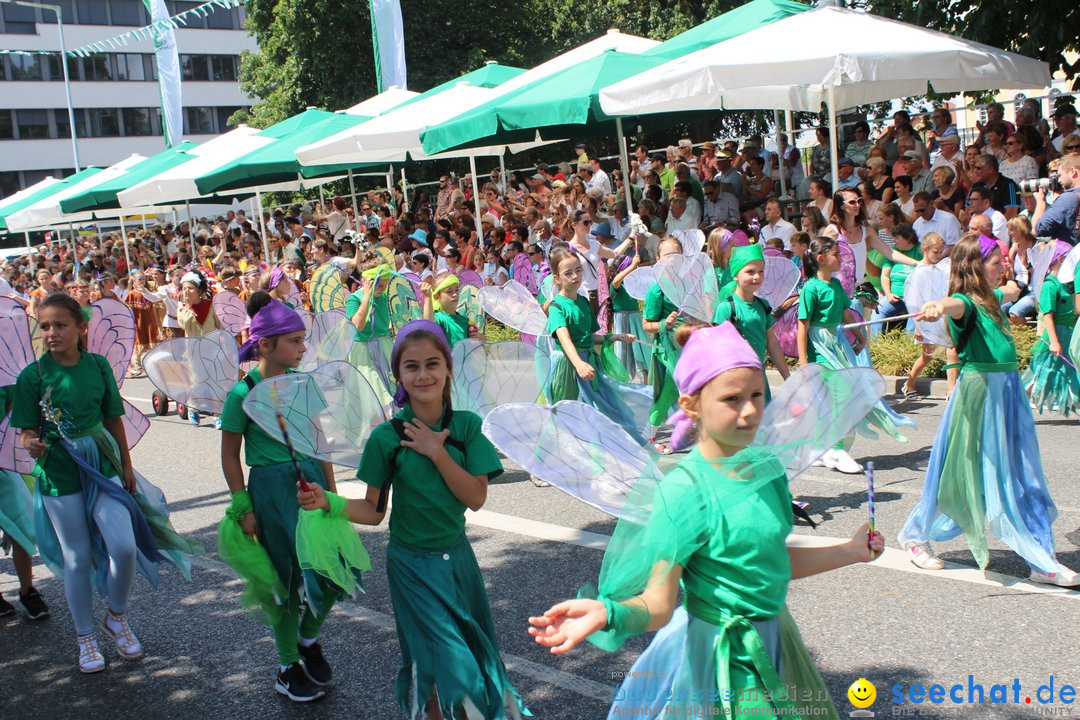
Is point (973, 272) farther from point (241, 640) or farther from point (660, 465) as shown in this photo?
point (241, 640)

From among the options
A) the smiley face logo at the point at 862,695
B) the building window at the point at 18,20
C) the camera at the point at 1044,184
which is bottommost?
the smiley face logo at the point at 862,695

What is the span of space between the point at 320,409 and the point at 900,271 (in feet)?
27.7

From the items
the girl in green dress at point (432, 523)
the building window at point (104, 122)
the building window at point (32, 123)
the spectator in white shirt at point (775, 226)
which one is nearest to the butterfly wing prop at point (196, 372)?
the girl in green dress at point (432, 523)

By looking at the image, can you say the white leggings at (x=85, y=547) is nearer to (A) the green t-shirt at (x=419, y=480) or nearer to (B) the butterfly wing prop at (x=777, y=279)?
(A) the green t-shirt at (x=419, y=480)

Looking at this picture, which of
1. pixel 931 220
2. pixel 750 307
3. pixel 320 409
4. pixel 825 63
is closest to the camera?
pixel 320 409

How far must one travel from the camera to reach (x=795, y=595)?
5.34m

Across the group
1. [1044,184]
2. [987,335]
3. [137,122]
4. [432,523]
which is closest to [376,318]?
[987,335]

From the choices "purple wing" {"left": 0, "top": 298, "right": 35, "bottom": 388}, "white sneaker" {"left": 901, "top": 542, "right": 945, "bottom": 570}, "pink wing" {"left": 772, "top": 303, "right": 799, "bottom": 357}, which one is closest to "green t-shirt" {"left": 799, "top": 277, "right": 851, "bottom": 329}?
"pink wing" {"left": 772, "top": 303, "right": 799, "bottom": 357}

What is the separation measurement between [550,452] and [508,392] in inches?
51.8

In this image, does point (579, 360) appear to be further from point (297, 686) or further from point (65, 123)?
point (65, 123)

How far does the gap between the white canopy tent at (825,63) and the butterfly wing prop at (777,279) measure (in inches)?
138

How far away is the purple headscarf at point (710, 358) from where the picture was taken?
A: 9.09ft

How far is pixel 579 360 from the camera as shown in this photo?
7355mm

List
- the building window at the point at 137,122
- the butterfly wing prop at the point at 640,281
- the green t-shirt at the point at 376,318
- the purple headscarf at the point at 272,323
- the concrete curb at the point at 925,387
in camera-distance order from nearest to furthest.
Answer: the purple headscarf at the point at 272,323, the butterfly wing prop at the point at 640,281, the green t-shirt at the point at 376,318, the concrete curb at the point at 925,387, the building window at the point at 137,122
